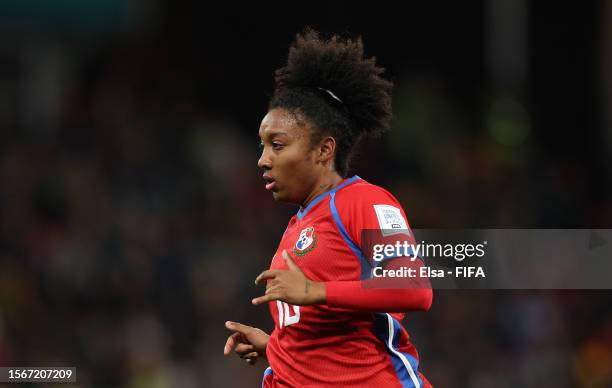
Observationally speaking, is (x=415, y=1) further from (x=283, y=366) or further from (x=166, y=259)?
(x=283, y=366)

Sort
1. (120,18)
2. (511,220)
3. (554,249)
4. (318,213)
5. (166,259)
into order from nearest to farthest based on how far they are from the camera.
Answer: (318,213) < (554,249) < (166,259) < (511,220) < (120,18)

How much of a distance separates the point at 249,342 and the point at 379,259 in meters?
0.99

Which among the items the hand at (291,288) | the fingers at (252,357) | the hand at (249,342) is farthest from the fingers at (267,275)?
the fingers at (252,357)

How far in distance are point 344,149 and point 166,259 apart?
5.98m

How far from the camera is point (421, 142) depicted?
1313cm

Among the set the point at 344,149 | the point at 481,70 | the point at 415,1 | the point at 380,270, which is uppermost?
the point at 415,1

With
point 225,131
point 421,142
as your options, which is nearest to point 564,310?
point 421,142

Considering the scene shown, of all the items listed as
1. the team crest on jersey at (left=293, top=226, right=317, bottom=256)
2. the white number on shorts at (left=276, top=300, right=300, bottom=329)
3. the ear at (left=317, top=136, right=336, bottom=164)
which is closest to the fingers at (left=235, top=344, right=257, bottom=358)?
the white number on shorts at (left=276, top=300, right=300, bottom=329)

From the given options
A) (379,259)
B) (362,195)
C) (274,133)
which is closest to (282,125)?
(274,133)

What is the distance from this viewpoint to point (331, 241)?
171 inches

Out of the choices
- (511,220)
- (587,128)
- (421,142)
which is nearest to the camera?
(511,220)

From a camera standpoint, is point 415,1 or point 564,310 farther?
point 415,1

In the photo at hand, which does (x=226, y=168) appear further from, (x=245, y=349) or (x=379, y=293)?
(x=379, y=293)

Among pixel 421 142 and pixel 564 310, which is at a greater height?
pixel 421 142
